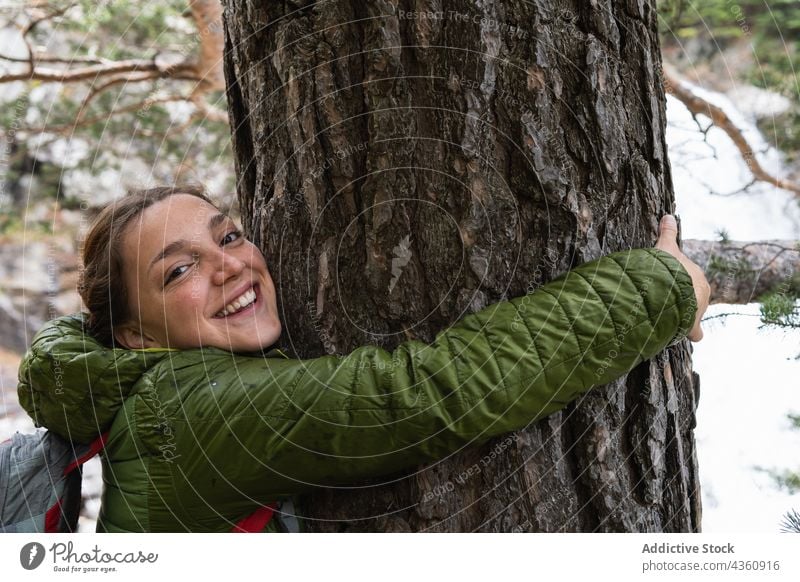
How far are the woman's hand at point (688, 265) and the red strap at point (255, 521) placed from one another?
1.93 feet

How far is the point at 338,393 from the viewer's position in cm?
76

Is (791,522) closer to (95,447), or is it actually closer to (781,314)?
(781,314)

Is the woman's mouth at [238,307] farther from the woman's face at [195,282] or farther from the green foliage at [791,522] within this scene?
the green foliage at [791,522]

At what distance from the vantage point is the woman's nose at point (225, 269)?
34.6 inches

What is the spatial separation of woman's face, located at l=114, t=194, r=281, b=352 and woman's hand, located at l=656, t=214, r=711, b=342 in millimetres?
515

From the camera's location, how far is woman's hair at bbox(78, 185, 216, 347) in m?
0.92

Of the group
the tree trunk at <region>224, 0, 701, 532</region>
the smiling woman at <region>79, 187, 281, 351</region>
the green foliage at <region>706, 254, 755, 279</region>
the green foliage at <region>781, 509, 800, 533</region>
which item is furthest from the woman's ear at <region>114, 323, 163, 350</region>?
the green foliage at <region>706, 254, 755, 279</region>

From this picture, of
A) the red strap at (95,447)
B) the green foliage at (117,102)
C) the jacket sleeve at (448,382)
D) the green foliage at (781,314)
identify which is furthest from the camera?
the green foliage at (117,102)

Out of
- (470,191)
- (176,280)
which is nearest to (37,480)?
(176,280)

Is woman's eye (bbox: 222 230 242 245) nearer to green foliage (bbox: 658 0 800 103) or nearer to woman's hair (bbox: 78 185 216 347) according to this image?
woman's hair (bbox: 78 185 216 347)

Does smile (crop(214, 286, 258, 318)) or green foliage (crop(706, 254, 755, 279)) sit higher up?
smile (crop(214, 286, 258, 318))
